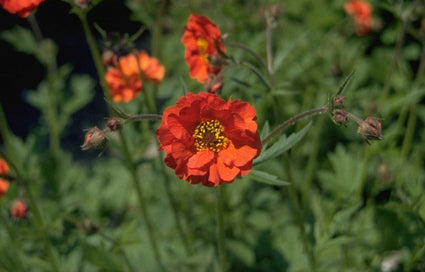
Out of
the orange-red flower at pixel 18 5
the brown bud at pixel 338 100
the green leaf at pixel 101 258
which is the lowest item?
the green leaf at pixel 101 258

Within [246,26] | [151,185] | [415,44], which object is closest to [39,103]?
[151,185]

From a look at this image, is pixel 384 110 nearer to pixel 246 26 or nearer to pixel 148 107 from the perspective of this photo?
A: pixel 148 107

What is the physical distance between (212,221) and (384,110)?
36.5 inches

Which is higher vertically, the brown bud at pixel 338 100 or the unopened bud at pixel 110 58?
the unopened bud at pixel 110 58

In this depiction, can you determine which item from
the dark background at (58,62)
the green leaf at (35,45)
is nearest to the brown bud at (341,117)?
the green leaf at (35,45)

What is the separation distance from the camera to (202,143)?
1.42 metres

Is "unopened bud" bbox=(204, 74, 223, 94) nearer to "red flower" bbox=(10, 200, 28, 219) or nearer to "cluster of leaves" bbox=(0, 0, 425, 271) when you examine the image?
"cluster of leaves" bbox=(0, 0, 425, 271)

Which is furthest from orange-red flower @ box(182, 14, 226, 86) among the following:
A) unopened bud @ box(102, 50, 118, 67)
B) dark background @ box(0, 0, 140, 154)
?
dark background @ box(0, 0, 140, 154)

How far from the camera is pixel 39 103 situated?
3154 millimetres

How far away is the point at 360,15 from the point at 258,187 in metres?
1.14

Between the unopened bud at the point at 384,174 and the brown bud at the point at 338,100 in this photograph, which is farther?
the unopened bud at the point at 384,174

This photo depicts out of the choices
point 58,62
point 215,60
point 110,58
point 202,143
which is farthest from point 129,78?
point 58,62

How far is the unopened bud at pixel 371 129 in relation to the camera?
1363mm

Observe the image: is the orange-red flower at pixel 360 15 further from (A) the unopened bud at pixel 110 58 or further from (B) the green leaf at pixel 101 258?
(B) the green leaf at pixel 101 258
